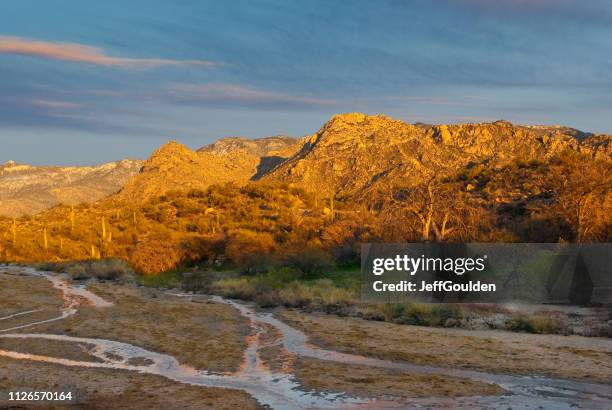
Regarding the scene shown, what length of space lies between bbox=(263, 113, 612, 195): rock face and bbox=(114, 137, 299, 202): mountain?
1291 cm

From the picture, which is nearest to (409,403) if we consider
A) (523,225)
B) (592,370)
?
(592,370)

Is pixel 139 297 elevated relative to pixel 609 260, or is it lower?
lower

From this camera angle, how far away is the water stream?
10.6m

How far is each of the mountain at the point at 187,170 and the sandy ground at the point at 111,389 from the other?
233 feet

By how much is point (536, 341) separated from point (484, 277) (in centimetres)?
988

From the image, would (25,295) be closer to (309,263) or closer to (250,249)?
(309,263)

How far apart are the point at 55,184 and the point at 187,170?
76.3 meters

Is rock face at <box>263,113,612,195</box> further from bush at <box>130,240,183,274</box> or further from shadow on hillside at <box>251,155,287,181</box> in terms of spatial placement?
bush at <box>130,240,183,274</box>

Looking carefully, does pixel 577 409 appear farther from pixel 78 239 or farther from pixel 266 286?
pixel 78 239

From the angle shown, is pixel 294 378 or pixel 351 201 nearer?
pixel 294 378

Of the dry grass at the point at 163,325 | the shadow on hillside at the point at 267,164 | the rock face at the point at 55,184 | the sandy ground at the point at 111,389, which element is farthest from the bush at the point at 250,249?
the rock face at the point at 55,184

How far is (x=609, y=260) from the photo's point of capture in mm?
25953

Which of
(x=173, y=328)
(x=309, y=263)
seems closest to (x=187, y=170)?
(x=309, y=263)

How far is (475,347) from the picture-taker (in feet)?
53.8
